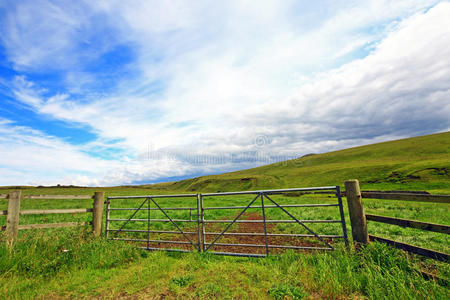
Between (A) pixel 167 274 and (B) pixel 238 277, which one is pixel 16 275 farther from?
(B) pixel 238 277

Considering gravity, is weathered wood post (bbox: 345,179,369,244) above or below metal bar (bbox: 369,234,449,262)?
above

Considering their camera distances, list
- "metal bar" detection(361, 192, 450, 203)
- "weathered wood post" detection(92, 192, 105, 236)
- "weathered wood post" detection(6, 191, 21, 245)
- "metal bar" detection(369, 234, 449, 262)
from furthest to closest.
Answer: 1. "weathered wood post" detection(92, 192, 105, 236)
2. "weathered wood post" detection(6, 191, 21, 245)
3. "metal bar" detection(361, 192, 450, 203)
4. "metal bar" detection(369, 234, 449, 262)

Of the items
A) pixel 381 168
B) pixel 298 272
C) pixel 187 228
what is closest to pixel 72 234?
pixel 187 228

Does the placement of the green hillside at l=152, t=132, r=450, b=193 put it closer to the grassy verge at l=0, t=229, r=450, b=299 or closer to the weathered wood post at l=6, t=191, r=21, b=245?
the grassy verge at l=0, t=229, r=450, b=299

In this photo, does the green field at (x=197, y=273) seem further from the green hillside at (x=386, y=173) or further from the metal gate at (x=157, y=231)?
the green hillside at (x=386, y=173)

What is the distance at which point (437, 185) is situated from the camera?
42.8m

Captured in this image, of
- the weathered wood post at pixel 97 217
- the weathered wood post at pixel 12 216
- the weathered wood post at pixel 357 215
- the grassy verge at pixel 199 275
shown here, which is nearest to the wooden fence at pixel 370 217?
the weathered wood post at pixel 357 215

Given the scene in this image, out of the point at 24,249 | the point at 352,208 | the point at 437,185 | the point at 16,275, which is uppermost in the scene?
the point at 352,208

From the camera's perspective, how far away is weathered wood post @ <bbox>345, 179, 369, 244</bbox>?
5602 mm

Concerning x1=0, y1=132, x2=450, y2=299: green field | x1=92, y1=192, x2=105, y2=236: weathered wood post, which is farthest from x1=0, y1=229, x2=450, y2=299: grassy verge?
x1=92, y1=192, x2=105, y2=236: weathered wood post

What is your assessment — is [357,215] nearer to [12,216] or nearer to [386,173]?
[12,216]

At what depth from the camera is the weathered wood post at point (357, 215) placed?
560 cm

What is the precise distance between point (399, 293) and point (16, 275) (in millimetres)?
8198

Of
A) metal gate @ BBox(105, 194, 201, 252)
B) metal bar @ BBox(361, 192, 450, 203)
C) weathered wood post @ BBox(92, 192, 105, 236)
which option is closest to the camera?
metal bar @ BBox(361, 192, 450, 203)
